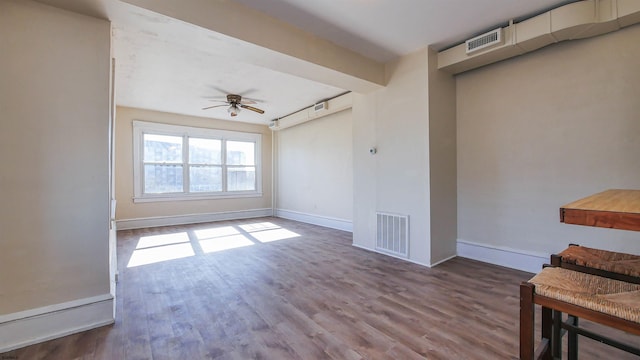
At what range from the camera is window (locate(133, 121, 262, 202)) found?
242 inches

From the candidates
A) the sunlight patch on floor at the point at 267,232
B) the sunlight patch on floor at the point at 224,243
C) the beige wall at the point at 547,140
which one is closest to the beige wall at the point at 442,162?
the beige wall at the point at 547,140

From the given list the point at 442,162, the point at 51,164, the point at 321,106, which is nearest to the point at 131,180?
the point at 321,106

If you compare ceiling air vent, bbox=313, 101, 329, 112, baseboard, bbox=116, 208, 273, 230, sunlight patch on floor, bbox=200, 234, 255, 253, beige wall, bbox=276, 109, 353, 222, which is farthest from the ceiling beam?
baseboard, bbox=116, 208, 273, 230

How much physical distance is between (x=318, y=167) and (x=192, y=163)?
313 centimetres

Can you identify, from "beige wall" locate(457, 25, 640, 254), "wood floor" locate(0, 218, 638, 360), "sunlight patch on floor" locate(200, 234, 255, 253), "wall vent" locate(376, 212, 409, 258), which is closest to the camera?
"wood floor" locate(0, 218, 638, 360)

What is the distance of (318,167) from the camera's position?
6.41m

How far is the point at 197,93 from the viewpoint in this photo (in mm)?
4926

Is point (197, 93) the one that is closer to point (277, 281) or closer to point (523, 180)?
point (277, 281)

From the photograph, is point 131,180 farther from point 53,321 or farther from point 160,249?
point 53,321

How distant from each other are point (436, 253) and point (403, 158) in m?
1.28

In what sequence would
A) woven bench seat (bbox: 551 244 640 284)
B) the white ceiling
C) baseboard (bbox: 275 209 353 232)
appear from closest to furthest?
woven bench seat (bbox: 551 244 640 284), the white ceiling, baseboard (bbox: 275 209 353 232)

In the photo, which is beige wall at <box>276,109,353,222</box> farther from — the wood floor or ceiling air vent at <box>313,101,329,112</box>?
the wood floor

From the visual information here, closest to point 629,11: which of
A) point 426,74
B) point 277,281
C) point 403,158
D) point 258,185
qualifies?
point 426,74

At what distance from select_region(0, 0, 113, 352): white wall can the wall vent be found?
10.2 ft
